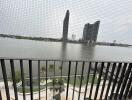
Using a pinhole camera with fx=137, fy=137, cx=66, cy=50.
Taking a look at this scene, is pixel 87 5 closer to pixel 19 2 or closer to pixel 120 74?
pixel 19 2

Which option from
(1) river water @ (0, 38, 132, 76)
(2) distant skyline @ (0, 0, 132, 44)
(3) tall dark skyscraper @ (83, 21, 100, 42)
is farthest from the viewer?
(3) tall dark skyscraper @ (83, 21, 100, 42)

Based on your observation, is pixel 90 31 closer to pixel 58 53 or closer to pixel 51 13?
pixel 51 13

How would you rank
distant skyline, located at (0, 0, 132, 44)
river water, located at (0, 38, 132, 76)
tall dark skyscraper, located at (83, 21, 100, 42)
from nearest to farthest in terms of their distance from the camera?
1. river water, located at (0, 38, 132, 76)
2. distant skyline, located at (0, 0, 132, 44)
3. tall dark skyscraper, located at (83, 21, 100, 42)

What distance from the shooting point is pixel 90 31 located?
356 inches

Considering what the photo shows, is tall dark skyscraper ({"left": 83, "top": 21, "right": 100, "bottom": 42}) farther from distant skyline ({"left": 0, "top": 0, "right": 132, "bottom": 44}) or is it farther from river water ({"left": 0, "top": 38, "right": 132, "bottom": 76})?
river water ({"left": 0, "top": 38, "right": 132, "bottom": 76})

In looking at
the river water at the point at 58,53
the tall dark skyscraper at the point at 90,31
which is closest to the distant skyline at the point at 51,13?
the tall dark skyscraper at the point at 90,31

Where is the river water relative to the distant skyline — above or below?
below

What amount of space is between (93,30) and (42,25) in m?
3.54

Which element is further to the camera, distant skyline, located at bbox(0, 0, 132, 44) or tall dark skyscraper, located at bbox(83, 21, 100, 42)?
tall dark skyscraper, located at bbox(83, 21, 100, 42)

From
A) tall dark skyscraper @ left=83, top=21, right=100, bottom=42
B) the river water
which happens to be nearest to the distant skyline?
tall dark skyscraper @ left=83, top=21, right=100, bottom=42

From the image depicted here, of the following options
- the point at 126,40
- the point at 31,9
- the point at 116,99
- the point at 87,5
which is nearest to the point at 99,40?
the point at 126,40

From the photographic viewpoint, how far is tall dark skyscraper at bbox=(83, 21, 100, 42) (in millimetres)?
8711

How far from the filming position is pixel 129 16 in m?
6.59

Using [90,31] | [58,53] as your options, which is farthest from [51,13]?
[58,53]
